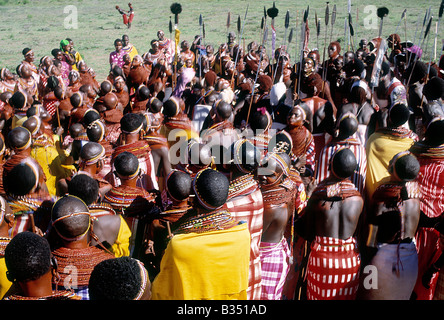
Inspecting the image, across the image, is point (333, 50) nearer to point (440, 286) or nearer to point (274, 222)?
point (440, 286)

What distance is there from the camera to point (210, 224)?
253 cm

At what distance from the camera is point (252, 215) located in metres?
3.03

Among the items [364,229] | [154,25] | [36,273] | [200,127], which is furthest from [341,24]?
[36,273]

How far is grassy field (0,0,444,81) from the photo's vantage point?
20.6 meters

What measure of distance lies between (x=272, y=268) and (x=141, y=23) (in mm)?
26099

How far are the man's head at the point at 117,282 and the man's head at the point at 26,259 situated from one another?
0.35 m

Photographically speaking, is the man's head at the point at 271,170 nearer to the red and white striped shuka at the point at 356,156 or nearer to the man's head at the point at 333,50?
the red and white striped shuka at the point at 356,156

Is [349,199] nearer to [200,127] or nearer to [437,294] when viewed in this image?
[437,294]

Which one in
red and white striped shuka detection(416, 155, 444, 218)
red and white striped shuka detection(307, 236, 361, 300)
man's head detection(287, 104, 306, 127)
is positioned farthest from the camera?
man's head detection(287, 104, 306, 127)

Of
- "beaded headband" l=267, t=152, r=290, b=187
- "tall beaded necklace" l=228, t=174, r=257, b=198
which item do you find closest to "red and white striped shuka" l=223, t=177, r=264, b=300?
"tall beaded necklace" l=228, t=174, r=257, b=198

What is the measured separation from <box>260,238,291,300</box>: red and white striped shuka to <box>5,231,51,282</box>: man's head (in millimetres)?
1814

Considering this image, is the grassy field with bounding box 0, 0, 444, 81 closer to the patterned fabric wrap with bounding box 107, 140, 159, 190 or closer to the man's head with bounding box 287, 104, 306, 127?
the patterned fabric wrap with bounding box 107, 140, 159, 190

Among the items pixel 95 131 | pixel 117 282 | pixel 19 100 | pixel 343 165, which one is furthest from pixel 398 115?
pixel 19 100

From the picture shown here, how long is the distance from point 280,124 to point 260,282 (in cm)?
277
